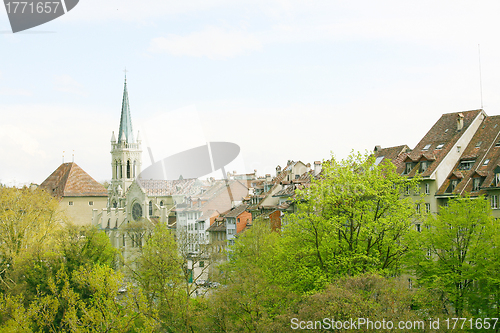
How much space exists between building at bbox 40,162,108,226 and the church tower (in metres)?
8.31

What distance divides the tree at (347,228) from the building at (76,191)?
269 feet

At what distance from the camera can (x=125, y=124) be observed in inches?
5143

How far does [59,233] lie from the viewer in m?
58.1

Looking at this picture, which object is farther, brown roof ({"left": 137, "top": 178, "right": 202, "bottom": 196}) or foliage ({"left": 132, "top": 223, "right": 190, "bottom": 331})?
brown roof ({"left": 137, "top": 178, "right": 202, "bottom": 196})


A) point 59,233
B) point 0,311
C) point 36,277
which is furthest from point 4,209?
point 0,311

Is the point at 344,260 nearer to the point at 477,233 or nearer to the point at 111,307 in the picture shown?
the point at 477,233

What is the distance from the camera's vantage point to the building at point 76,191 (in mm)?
111312

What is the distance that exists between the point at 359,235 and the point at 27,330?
822 inches

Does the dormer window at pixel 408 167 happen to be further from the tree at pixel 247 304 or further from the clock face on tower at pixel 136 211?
the clock face on tower at pixel 136 211

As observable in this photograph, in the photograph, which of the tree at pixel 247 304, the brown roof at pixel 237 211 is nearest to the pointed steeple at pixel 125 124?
the brown roof at pixel 237 211

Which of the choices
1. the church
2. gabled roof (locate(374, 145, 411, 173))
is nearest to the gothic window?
gabled roof (locate(374, 145, 411, 173))

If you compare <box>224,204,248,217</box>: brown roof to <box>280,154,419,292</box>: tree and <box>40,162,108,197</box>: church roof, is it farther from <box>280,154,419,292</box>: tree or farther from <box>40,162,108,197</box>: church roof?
<box>40,162,108,197</box>: church roof

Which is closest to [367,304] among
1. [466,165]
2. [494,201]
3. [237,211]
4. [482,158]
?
[494,201]

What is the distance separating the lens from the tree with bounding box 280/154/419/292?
3388 cm
